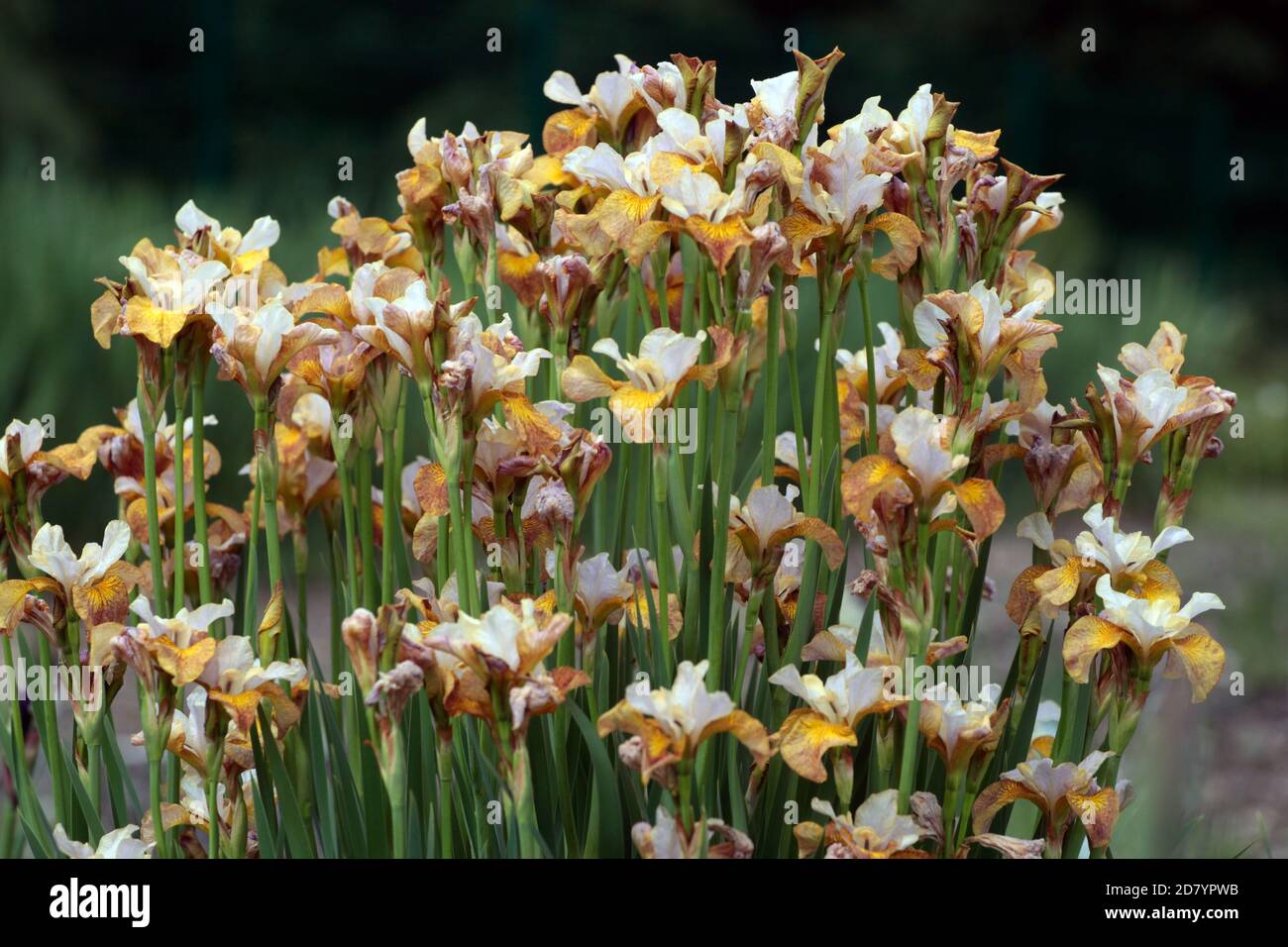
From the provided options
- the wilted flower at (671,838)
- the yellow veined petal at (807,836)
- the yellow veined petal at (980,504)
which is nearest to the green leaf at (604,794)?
the wilted flower at (671,838)

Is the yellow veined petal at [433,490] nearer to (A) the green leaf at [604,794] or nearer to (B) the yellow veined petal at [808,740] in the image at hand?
(A) the green leaf at [604,794]

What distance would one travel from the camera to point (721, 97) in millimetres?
10039

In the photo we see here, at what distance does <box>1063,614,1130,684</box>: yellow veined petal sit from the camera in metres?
1.22

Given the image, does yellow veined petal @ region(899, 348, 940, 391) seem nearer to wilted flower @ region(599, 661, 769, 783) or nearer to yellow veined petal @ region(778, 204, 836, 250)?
yellow veined petal @ region(778, 204, 836, 250)

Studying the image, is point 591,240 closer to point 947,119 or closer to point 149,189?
point 947,119

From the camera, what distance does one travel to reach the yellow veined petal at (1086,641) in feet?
4.00

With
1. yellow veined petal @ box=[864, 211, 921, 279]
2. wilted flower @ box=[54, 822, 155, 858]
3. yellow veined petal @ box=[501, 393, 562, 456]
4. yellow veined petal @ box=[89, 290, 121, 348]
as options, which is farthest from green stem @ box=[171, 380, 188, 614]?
yellow veined petal @ box=[864, 211, 921, 279]

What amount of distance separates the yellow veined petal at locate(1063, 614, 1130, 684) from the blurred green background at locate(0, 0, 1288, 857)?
3.54 metres

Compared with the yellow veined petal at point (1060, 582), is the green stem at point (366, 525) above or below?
above

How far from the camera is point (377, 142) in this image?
389 inches

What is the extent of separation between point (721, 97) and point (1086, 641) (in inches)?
365

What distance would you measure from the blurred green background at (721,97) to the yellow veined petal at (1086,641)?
354cm

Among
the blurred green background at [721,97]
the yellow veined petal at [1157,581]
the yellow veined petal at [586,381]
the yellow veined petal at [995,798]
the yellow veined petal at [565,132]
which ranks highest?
the blurred green background at [721,97]
